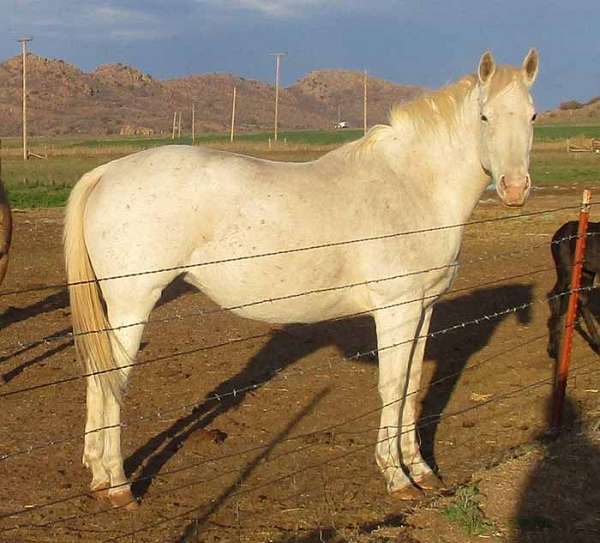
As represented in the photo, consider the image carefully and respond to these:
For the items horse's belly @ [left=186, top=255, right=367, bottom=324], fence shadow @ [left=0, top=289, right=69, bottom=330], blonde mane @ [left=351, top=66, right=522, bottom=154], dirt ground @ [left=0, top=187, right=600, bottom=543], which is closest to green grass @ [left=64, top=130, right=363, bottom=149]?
fence shadow @ [left=0, top=289, right=69, bottom=330]

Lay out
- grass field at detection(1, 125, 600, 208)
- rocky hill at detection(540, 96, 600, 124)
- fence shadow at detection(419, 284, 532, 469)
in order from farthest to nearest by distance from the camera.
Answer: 1. rocky hill at detection(540, 96, 600, 124)
2. grass field at detection(1, 125, 600, 208)
3. fence shadow at detection(419, 284, 532, 469)

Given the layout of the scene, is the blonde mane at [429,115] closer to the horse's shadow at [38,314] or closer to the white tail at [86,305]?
the white tail at [86,305]

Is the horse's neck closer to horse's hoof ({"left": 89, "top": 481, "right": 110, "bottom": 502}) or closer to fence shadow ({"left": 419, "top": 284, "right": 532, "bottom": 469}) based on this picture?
fence shadow ({"left": 419, "top": 284, "right": 532, "bottom": 469})

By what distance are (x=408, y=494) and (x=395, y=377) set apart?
0.73 metres

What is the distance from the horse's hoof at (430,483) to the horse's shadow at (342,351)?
0.57 meters

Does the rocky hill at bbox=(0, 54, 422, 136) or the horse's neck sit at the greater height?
the rocky hill at bbox=(0, 54, 422, 136)

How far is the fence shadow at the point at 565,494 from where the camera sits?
13.7 feet

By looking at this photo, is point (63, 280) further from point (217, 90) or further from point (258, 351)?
point (217, 90)

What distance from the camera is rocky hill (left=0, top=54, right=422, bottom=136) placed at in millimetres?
117750

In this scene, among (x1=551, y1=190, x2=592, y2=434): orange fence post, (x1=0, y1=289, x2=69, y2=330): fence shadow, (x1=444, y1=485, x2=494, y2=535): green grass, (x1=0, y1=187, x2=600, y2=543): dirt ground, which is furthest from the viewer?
(x1=0, y1=289, x2=69, y2=330): fence shadow

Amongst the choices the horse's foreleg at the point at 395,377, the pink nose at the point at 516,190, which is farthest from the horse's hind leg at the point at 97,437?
the pink nose at the point at 516,190

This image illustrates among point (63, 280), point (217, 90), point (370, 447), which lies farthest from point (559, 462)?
point (217, 90)

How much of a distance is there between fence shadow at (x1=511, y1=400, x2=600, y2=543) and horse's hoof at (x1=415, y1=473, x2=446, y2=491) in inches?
23.2

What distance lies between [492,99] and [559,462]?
7.65 ft
